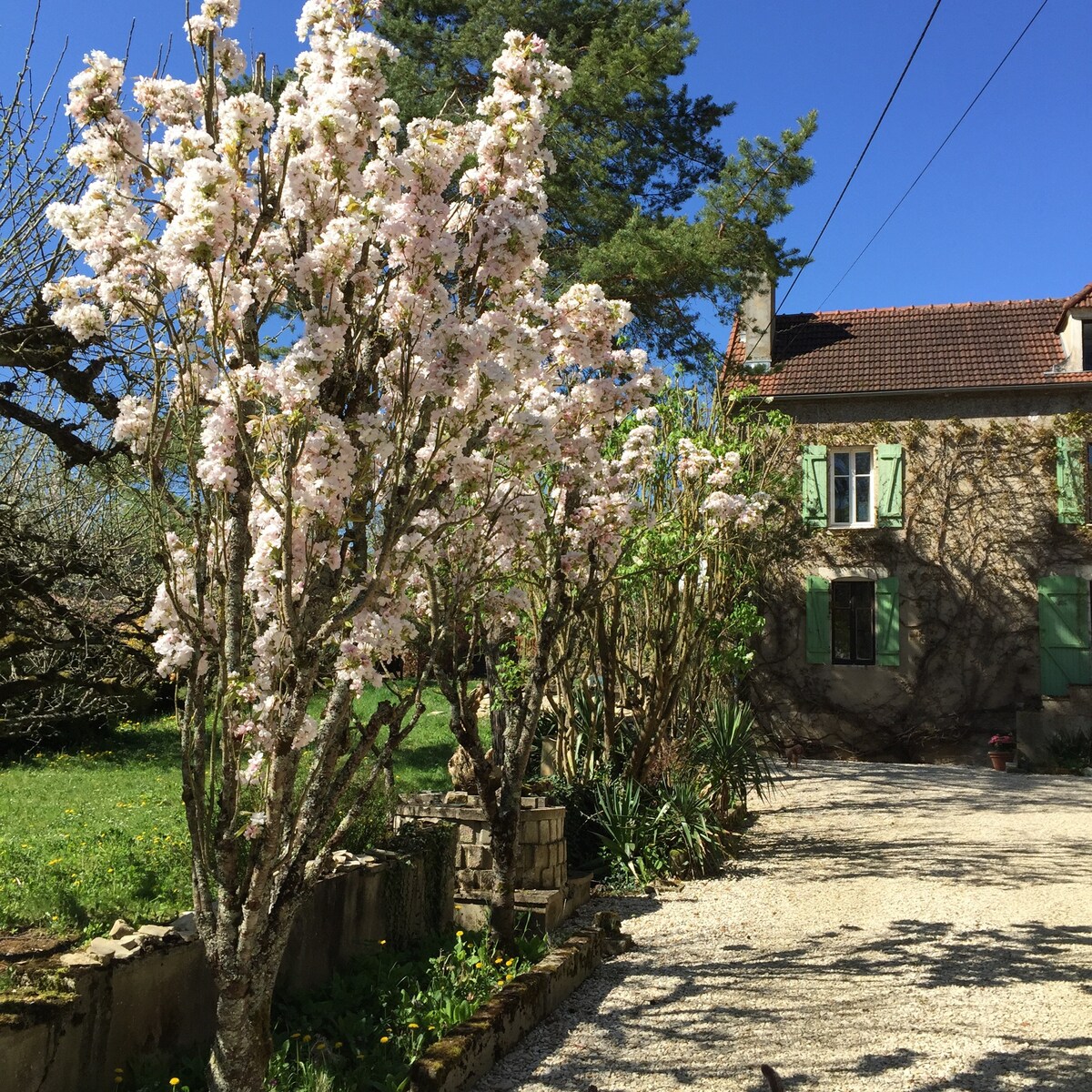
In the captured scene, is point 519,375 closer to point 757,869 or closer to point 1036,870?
point 757,869

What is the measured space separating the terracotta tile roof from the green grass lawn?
9.12 metres

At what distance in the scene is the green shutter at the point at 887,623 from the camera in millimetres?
16797

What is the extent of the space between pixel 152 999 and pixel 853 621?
14.7 metres

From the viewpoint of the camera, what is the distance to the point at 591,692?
955 centimetres

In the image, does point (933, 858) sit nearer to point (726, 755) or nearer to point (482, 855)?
point (726, 755)

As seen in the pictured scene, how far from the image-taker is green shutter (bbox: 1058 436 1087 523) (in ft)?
53.4

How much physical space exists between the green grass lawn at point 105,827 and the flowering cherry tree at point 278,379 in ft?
4.74

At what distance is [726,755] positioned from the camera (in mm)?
9094

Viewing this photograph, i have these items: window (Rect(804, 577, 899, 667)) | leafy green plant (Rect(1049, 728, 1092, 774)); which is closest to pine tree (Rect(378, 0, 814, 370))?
window (Rect(804, 577, 899, 667))

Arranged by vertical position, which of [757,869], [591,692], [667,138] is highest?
[667,138]

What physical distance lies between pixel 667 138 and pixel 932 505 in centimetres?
706

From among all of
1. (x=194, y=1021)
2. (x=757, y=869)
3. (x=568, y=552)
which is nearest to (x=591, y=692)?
(x=757, y=869)

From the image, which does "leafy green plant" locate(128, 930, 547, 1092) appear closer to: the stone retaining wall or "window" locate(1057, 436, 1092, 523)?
the stone retaining wall

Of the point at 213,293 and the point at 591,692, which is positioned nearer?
the point at 213,293
